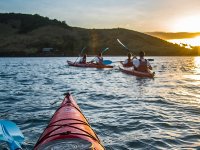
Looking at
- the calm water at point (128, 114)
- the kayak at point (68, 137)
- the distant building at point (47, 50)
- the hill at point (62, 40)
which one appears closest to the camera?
the kayak at point (68, 137)

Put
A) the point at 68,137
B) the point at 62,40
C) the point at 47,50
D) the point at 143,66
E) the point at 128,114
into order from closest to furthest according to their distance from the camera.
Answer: the point at 68,137, the point at 128,114, the point at 143,66, the point at 47,50, the point at 62,40

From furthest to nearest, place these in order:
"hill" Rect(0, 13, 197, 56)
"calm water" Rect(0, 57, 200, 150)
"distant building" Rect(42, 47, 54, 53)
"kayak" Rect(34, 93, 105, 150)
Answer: "hill" Rect(0, 13, 197, 56) < "distant building" Rect(42, 47, 54, 53) < "calm water" Rect(0, 57, 200, 150) < "kayak" Rect(34, 93, 105, 150)

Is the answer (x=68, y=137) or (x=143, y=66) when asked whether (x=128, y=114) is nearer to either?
(x=68, y=137)

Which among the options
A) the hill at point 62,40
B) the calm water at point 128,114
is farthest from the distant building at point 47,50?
the calm water at point 128,114

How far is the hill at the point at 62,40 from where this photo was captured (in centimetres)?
11934

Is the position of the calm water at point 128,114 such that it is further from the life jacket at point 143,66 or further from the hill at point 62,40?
the hill at point 62,40

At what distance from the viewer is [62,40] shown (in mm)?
128625

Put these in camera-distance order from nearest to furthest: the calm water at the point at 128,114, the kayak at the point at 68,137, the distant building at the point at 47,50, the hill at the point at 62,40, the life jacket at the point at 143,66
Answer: the kayak at the point at 68,137 < the calm water at the point at 128,114 < the life jacket at the point at 143,66 < the distant building at the point at 47,50 < the hill at the point at 62,40

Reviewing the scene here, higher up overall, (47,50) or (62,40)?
(62,40)

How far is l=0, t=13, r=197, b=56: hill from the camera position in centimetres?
11934

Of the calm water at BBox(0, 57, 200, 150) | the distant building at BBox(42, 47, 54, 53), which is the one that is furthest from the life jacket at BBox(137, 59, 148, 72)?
the distant building at BBox(42, 47, 54, 53)

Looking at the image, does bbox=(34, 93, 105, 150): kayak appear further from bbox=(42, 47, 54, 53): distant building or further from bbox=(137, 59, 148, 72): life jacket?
bbox=(42, 47, 54, 53): distant building

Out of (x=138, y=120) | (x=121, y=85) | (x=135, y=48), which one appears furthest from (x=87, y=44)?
(x=138, y=120)

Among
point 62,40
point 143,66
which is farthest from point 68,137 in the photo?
point 62,40
